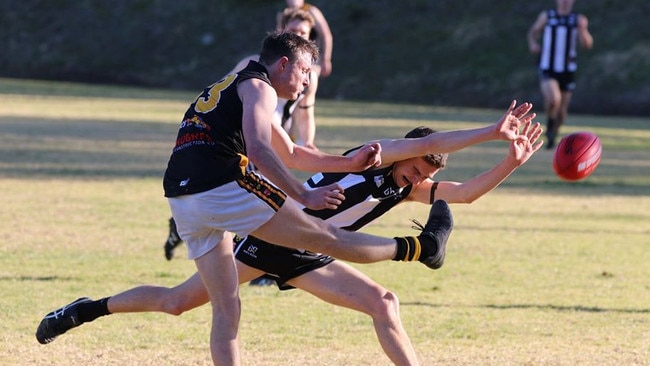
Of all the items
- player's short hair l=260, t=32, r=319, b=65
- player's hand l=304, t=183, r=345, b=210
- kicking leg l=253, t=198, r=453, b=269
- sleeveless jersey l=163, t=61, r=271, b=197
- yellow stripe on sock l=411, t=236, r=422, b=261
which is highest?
player's short hair l=260, t=32, r=319, b=65

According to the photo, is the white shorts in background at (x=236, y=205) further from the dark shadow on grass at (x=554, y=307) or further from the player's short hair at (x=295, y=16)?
the player's short hair at (x=295, y=16)

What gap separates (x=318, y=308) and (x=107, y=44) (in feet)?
133

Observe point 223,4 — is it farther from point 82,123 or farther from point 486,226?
point 486,226

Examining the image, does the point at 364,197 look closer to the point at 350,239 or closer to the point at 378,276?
the point at 350,239

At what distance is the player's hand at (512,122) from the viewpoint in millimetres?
5938

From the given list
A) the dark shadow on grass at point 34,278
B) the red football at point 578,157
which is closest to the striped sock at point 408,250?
the red football at point 578,157

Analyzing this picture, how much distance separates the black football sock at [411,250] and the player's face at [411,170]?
0.38 meters

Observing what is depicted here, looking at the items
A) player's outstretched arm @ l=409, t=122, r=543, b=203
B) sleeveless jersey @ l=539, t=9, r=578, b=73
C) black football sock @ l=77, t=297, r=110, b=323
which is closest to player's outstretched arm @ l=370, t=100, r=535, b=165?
player's outstretched arm @ l=409, t=122, r=543, b=203

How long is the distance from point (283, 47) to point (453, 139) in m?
0.93

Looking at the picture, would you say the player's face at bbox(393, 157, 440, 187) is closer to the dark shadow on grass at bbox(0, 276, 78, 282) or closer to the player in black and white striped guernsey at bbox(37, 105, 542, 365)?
the player in black and white striped guernsey at bbox(37, 105, 542, 365)

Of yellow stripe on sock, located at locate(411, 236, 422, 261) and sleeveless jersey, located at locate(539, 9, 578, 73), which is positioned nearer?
yellow stripe on sock, located at locate(411, 236, 422, 261)

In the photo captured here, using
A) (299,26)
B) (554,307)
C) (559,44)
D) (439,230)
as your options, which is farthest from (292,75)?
(559,44)

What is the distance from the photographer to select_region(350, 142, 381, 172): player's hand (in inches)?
230

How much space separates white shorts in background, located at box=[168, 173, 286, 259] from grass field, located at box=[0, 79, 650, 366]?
1488mm
